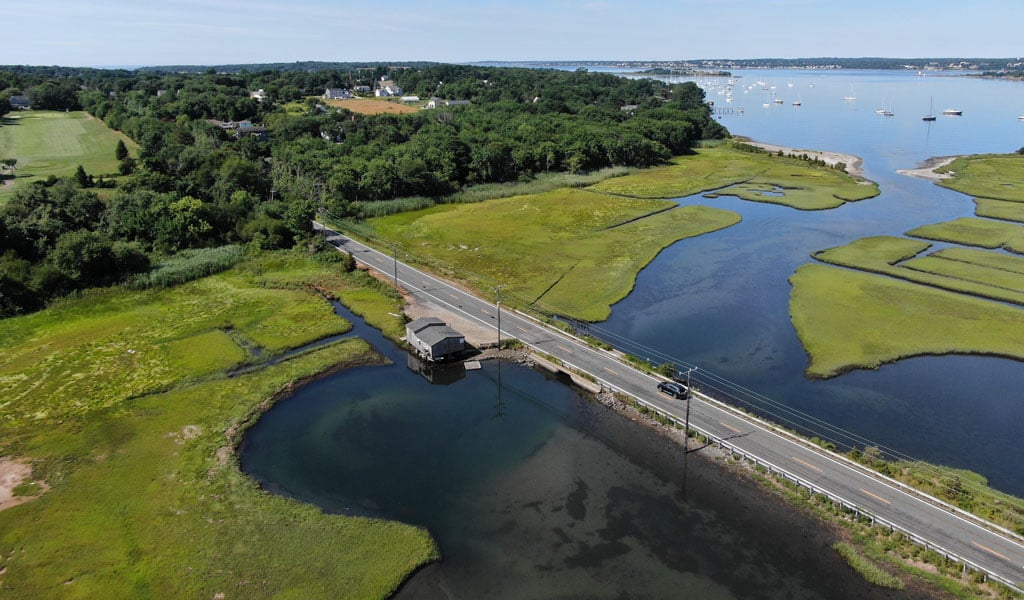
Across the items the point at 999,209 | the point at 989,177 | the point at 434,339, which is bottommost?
the point at 434,339

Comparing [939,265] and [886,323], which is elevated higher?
[939,265]

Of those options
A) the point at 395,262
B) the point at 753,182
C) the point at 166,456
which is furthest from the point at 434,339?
the point at 753,182

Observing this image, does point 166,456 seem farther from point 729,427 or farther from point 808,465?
point 808,465

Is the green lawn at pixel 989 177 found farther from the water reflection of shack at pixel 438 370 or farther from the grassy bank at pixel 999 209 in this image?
the water reflection of shack at pixel 438 370

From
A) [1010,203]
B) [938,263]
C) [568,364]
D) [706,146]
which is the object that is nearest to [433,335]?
[568,364]

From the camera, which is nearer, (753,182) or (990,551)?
(990,551)
